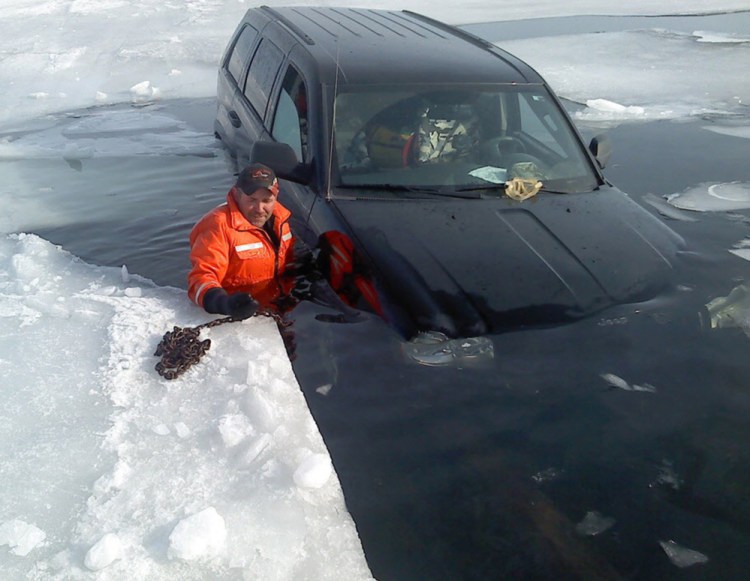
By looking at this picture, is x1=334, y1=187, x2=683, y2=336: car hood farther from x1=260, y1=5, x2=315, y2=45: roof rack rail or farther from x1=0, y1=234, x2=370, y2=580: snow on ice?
x1=260, y1=5, x2=315, y2=45: roof rack rail

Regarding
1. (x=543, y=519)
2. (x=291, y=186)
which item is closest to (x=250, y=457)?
(x=543, y=519)

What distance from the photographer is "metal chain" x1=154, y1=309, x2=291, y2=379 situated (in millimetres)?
3321

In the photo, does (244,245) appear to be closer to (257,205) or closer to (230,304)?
(257,205)

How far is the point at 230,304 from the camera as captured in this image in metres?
3.62

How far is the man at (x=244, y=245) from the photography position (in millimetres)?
3879

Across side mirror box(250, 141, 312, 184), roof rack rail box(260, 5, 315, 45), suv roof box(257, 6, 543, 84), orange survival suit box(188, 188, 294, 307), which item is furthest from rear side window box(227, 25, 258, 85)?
orange survival suit box(188, 188, 294, 307)

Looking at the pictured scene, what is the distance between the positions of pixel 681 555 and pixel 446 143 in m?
2.65

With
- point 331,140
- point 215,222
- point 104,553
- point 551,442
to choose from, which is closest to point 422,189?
point 331,140

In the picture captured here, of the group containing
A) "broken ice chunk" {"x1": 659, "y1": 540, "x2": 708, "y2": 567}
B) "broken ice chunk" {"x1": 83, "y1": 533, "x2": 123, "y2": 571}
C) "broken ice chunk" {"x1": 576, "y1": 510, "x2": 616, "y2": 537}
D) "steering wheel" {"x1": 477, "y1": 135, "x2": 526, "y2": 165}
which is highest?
"steering wheel" {"x1": 477, "y1": 135, "x2": 526, "y2": 165}

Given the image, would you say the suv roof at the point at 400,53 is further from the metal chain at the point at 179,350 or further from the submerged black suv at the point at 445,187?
the metal chain at the point at 179,350

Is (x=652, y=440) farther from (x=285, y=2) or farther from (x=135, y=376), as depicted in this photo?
(x=285, y=2)

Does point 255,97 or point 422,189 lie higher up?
point 422,189

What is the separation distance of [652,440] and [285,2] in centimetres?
1604

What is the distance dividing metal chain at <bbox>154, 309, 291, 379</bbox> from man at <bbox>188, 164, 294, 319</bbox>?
0.24m
